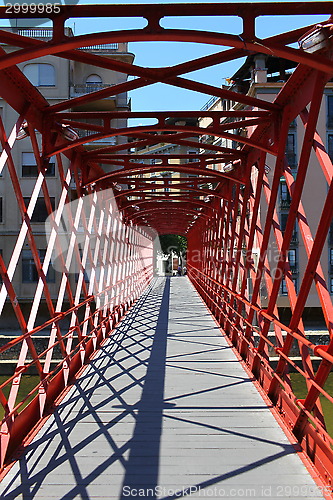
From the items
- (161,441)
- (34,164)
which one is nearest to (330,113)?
(34,164)

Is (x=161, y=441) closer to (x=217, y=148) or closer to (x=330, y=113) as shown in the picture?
(x=217, y=148)

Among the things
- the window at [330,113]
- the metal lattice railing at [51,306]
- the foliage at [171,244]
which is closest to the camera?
the metal lattice railing at [51,306]

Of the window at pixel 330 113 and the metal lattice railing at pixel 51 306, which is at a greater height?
the window at pixel 330 113

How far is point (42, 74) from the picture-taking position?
2491 centimetres

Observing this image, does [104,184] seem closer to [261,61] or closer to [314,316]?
[314,316]

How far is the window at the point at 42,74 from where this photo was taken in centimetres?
2478

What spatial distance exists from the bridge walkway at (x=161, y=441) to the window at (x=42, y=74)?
64.9 feet

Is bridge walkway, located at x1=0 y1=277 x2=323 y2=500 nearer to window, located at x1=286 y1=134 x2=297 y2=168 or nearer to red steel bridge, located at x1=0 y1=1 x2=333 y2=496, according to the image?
red steel bridge, located at x1=0 y1=1 x2=333 y2=496

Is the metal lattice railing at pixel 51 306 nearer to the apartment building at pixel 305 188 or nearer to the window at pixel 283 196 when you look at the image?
the apartment building at pixel 305 188

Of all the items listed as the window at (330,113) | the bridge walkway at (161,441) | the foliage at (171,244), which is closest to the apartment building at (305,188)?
the window at (330,113)

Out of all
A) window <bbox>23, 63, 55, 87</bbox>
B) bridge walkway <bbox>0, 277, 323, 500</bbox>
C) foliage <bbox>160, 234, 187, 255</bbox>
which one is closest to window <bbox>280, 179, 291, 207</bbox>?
window <bbox>23, 63, 55, 87</bbox>

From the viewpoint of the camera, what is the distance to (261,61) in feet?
95.9

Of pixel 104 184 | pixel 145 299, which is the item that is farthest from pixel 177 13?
pixel 145 299

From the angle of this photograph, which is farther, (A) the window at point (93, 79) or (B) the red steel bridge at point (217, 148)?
(A) the window at point (93, 79)
